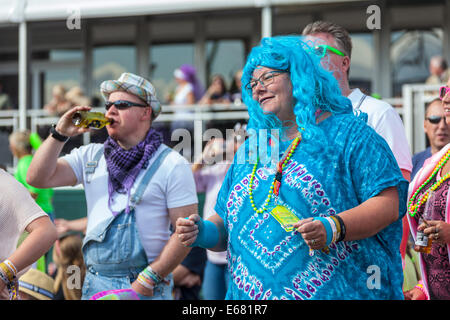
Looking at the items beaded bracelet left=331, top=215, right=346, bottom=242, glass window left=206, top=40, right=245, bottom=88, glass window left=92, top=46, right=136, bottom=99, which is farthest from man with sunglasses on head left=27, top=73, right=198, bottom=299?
glass window left=92, top=46, right=136, bottom=99

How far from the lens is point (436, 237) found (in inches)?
109

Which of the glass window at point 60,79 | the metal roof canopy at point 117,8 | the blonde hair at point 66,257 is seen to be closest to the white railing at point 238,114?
the metal roof canopy at point 117,8

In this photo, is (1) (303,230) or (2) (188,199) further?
(2) (188,199)

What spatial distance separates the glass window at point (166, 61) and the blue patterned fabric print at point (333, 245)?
963cm

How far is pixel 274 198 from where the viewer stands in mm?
2400

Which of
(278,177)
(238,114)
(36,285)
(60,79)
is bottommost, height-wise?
(36,285)

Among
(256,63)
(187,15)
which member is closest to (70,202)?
(187,15)

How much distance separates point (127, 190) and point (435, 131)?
87.4 inches

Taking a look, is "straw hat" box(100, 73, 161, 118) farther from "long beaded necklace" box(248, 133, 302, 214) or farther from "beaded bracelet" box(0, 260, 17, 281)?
"long beaded necklace" box(248, 133, 302, 214)

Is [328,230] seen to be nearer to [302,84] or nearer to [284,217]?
[284,217]

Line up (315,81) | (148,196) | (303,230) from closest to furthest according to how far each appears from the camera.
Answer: (303,230)
(315,81)
(148,196)

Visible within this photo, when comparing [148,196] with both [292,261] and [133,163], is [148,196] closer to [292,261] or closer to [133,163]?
[133,163]

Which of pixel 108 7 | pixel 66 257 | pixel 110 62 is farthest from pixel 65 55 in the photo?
pixel 66 257
